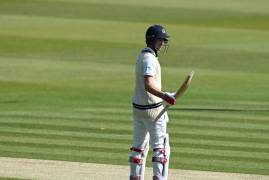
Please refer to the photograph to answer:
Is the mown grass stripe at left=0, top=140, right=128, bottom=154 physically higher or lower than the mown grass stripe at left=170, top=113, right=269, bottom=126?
lower

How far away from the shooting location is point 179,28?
3806 centimetres

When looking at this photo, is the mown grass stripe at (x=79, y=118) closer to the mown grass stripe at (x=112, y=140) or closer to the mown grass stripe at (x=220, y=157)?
the mown grass stripe at (x=112, y=140)

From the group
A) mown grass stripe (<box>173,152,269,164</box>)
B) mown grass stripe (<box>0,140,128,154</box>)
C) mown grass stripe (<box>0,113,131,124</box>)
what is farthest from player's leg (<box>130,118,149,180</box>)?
mown grass stripe (<box>0,113,131,124</box>)

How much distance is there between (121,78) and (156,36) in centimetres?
1488

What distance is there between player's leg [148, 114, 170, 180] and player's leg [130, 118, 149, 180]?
0.61ft

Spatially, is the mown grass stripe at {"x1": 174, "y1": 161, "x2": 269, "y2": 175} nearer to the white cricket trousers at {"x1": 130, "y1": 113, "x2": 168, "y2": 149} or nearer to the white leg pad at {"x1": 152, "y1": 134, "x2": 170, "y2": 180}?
the white cricket trousers at {"x1": 130, "y1": 113, "x2": 168, "y2": 149}

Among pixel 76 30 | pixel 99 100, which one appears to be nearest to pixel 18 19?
pixel 76 30

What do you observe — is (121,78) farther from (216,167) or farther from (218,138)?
(216,167)

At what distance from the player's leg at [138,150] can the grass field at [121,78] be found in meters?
2.13

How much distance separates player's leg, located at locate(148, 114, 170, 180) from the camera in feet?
40.0

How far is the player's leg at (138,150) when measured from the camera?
12.4 m

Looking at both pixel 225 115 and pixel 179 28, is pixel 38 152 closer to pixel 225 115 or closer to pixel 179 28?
pixel 225 115

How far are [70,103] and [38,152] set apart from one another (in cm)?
655

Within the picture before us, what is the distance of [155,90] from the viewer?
39.3ft
